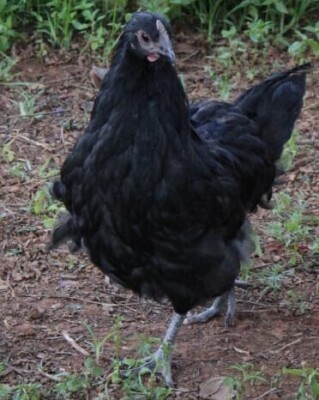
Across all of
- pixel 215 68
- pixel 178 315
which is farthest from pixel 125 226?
pixel 215 68

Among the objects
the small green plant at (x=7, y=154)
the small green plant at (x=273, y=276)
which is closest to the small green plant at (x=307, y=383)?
the small green plant at (x=273, y=276)

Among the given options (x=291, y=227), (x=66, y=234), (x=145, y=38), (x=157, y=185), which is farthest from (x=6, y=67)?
(x=145, y=38)

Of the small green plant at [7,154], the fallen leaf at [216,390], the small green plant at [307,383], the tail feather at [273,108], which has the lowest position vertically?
the small green plant at [7,154]

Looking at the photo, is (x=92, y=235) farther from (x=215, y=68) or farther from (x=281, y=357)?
(x=215, y=68)

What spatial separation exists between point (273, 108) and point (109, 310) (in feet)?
3.95

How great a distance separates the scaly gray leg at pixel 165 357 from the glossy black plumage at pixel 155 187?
0.12 meters

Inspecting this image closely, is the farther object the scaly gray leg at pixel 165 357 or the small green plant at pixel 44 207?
the small green plant at pixel 44 207

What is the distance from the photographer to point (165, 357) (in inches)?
169

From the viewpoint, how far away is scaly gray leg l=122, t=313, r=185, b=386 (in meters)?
4.30

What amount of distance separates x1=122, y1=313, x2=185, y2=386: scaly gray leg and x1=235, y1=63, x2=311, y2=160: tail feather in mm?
925

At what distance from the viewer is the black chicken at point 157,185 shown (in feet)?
12.8

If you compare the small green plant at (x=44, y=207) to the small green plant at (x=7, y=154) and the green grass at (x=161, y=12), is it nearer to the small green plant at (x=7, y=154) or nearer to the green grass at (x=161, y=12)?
the small green plant at (x=7, y=154)

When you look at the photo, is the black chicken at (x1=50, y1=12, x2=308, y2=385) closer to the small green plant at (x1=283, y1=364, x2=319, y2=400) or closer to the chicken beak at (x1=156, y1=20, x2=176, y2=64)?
the chicken beak at (x1=156, y1=20, x2=176, y2=64)

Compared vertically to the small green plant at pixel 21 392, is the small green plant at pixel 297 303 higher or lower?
lower
